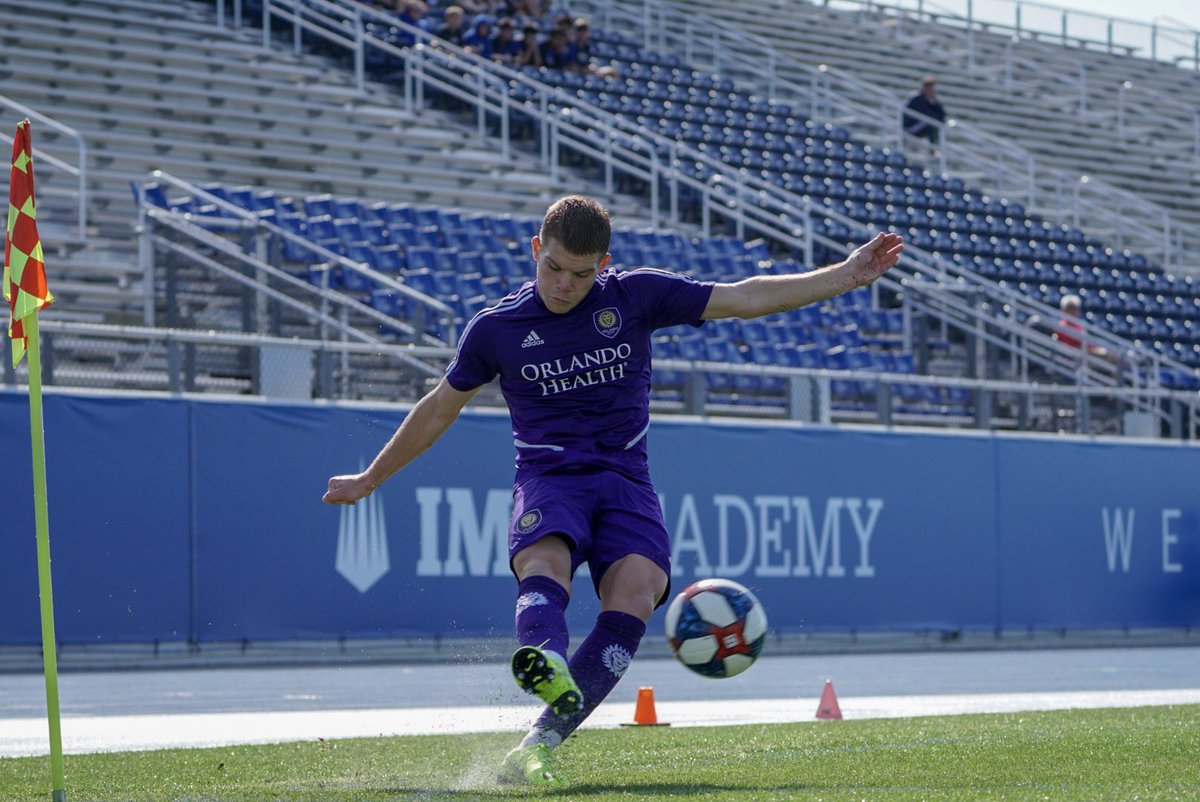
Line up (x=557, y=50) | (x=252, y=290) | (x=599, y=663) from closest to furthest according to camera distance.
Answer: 1. (x=599, y=663)
2. (x=252, y=290)
3. (x=557, y=50)

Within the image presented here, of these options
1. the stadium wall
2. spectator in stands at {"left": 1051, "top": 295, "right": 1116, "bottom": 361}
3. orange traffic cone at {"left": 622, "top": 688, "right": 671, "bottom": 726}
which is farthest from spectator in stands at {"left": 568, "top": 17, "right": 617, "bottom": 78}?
orange traffic cone at {"left": 622, "top": 688, "right": 671, "bottom": 726}

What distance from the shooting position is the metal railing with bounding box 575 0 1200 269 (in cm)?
2817

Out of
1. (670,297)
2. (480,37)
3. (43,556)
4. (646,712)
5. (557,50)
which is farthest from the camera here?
(557,50)

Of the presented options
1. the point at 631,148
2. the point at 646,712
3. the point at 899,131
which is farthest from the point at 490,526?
the point at 899,131

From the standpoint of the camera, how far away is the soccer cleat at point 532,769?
604 centimetres

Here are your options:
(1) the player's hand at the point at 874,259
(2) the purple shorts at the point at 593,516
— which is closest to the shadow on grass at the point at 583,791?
(2) the purple shorts at the point at 593,516

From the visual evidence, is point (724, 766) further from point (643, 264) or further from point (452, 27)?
point (452, 27)

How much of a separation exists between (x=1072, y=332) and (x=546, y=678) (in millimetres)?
16308

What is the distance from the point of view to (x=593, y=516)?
631 cm

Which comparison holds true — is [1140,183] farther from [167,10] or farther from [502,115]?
[167,10]

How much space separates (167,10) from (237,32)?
34.9 inches

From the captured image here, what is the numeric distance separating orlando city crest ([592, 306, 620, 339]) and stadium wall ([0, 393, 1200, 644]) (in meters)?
7.24

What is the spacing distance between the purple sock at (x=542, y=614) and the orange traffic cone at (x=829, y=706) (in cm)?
374

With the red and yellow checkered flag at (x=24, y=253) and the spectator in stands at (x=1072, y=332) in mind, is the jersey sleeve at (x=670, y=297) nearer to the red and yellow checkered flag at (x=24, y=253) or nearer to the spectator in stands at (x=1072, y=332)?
the red and yellow checkered flag at (x=24, y=253)
